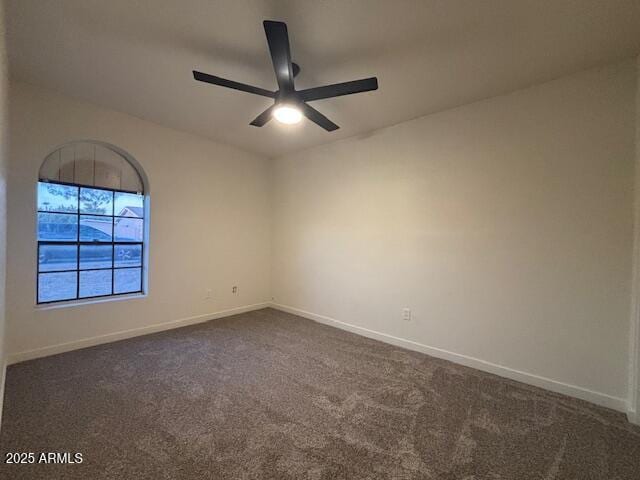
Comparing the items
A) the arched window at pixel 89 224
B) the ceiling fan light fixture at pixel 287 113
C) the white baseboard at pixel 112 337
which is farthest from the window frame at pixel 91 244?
the ceiling fan light fixture at pixel 287 113

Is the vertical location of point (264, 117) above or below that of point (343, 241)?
above

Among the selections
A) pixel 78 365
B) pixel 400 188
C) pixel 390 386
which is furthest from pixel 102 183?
pixel 390 386

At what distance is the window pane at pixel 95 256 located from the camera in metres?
3.01

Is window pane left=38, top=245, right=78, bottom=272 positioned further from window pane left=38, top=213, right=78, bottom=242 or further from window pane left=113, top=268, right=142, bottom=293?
window pane left=113, top=268, right=142, bottom=293

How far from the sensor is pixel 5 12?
1.68m

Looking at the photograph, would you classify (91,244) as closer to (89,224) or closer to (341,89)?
(89,224)

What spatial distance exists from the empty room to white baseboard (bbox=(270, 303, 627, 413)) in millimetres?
18

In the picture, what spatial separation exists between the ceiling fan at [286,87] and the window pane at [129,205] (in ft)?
6.77

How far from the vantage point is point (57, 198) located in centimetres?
284

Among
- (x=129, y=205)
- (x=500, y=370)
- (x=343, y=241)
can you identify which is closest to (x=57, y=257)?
(x=129, y=205)

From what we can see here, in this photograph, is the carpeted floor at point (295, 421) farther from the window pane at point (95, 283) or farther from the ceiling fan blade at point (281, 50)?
the ceiling fan blade at point (281, 50)

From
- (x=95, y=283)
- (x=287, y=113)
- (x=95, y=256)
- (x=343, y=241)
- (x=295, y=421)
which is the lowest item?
(x=295, y=421)

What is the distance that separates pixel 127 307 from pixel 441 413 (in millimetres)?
3443

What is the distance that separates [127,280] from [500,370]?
13.9 ft
